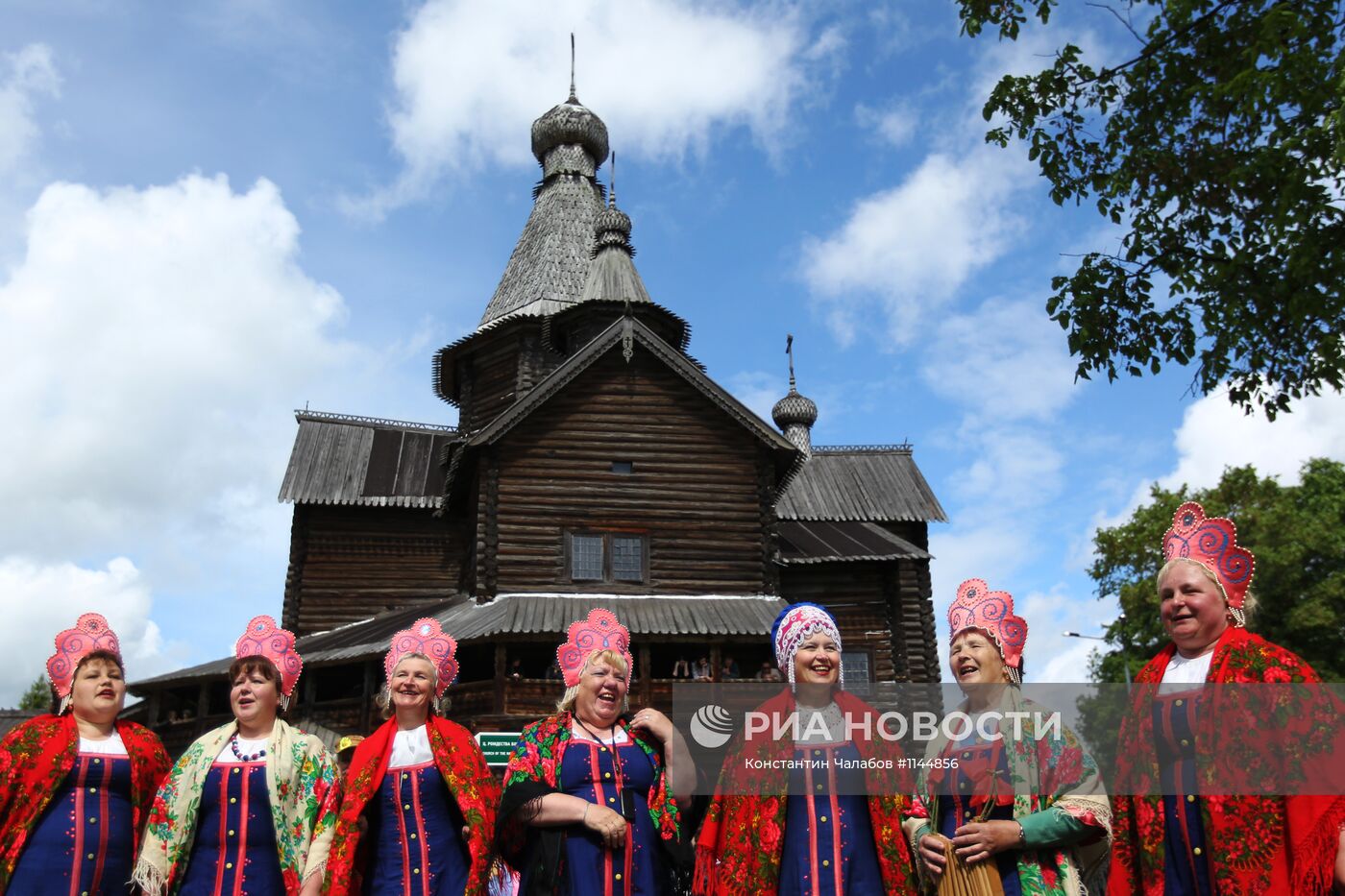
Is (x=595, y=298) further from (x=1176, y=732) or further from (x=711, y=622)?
(x=1176, y=732)

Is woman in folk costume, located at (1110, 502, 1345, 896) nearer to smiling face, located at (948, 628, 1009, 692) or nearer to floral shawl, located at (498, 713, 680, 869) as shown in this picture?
smiling face, located at (948, 628, 1009, 692)

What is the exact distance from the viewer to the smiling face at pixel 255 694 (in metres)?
5.29

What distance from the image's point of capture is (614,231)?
2661 centimetres

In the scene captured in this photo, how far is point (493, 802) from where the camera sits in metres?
5.16

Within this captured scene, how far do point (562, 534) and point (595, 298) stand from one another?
7025mm

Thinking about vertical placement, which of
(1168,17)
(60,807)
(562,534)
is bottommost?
(60,807)

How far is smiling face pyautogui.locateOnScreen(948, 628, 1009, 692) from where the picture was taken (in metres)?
4.50

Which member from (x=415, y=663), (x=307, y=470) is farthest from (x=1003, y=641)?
(x=307, y=470)

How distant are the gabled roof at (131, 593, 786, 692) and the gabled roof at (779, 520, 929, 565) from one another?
4766 mm

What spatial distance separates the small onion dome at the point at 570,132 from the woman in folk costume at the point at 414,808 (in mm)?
29579

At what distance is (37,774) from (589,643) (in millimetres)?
2968

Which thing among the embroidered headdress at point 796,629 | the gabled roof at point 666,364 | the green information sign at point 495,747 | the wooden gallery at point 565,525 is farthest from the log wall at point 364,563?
the embroidered headdress at point 796,629

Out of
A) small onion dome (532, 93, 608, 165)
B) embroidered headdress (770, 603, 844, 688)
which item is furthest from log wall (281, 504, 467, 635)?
embroidered headdress (770, 603, 844, 688)

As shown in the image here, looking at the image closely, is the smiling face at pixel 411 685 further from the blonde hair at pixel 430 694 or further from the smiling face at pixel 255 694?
the smiling face at pixel 255 694
